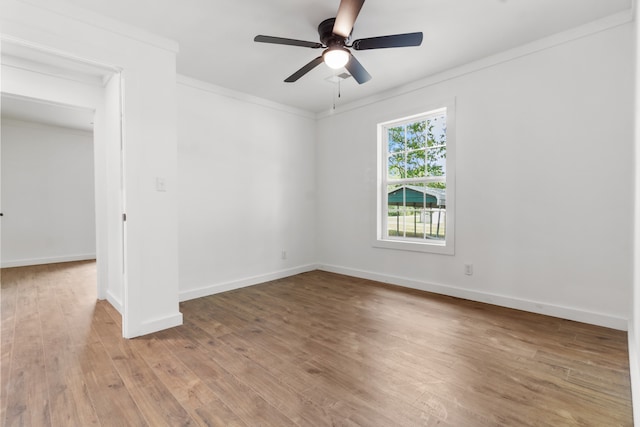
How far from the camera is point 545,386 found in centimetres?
182

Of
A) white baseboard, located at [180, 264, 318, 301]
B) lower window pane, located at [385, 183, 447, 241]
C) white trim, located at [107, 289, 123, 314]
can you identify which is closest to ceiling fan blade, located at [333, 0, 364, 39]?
lower window pane, located at [385, 183, 447, 241]

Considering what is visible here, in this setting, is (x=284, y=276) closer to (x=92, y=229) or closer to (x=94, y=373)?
(x=94, y=373)

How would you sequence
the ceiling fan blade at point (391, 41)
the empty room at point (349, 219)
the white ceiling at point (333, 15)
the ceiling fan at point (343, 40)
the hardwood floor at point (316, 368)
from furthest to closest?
the white ceiling at point (333, 15) → the ceiling fan blade at point (391, 41) → the ceiling fan at point (343, 40) → the empty room at point (349, 219) → the hardwood floor at point (316, 368)

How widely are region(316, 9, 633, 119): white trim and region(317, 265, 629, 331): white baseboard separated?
2.48m

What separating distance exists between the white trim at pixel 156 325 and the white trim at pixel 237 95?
2.63 m

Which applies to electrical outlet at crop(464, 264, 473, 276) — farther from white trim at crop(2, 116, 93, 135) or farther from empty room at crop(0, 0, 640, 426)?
white trim at crop(2, 116, 93, 135)

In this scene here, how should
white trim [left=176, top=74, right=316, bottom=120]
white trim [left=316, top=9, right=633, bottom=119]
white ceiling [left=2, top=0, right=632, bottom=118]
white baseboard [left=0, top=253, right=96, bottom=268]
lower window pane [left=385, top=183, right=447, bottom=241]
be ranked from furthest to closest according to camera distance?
white baseboard [left=0, top=253, right=96, bottom=268] → lower window pane [left=385, top=183, right=447, bottom=241] → white trim [left=176, top=74, right=316, bottom=120] → white trim [left=316, top=9, right=633, bottom=119] → white ceiling [left=2, top=0, right=632, bottom=118]

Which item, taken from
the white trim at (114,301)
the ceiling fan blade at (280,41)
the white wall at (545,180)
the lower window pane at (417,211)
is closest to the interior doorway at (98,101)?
the white trim at (114,301)

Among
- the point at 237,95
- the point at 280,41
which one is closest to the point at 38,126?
the point at 237,95

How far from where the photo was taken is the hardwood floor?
1.61m

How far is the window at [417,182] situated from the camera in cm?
366

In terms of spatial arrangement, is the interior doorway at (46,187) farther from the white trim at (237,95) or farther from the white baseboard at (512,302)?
the white baseboard at (512,302)

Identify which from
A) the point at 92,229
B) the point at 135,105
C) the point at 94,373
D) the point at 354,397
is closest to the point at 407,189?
the point at 354,397

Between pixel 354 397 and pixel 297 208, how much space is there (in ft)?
11.2
